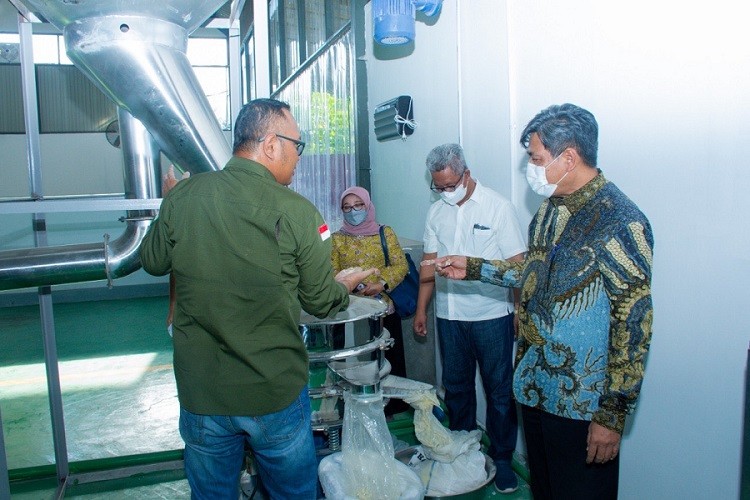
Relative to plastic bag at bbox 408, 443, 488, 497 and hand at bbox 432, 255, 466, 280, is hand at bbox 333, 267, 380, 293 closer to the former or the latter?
hand at bbox 432, 255, 466, 280

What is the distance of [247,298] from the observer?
5.00 feet

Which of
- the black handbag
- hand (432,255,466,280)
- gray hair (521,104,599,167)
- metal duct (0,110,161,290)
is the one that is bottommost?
the black handbag

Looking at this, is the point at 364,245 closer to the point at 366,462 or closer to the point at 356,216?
the point at 356,216

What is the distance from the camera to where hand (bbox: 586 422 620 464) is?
5.12 feet

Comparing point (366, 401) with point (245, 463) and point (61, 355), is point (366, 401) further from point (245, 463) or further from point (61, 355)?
point (61, 355)

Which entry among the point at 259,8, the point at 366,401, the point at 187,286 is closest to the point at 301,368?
the point at 187,286

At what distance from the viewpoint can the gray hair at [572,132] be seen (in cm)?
166

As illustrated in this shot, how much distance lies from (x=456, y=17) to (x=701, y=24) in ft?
5.88

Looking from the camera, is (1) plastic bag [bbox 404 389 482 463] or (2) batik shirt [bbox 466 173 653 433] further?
(1) plastic bag [bbox 404 389 482 463]

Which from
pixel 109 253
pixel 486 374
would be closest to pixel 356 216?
pixel 486 374

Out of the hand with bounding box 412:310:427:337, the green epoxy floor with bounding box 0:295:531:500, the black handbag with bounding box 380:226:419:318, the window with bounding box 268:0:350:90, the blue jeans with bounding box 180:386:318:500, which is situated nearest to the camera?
the blue jeans with bounding box 180:386:318:500

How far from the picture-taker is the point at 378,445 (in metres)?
2.30

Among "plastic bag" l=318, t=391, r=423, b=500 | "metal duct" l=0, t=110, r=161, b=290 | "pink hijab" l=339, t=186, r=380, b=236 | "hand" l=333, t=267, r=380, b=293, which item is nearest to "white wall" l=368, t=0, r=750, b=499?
"plastic bag" l=318, t=391, r=423, b=500

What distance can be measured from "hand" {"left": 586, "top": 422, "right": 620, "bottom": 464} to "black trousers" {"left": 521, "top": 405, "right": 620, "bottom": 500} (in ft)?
0.20
